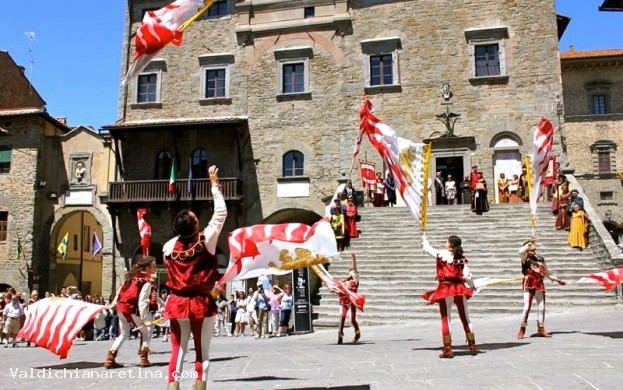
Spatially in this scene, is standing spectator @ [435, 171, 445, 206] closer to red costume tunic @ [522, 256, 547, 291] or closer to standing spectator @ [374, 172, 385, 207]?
standing spectator @ [374, 172, 385, 207]

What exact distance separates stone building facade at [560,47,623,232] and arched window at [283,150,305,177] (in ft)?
73.3

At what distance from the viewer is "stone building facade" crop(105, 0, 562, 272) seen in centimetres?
2691

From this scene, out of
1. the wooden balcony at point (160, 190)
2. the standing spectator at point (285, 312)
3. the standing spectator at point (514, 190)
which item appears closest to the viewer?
the standing spectator at point (285, 312)

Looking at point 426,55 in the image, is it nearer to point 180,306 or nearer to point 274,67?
point 274,67

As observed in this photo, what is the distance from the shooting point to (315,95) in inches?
1141

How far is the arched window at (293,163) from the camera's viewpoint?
2869 centimetres

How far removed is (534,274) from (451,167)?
17205 millimetres

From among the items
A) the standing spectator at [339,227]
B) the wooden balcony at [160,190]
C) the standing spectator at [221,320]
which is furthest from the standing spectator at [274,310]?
the wooden balcony at [160,190]

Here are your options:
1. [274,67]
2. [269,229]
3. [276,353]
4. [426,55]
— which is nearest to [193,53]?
[274,67]

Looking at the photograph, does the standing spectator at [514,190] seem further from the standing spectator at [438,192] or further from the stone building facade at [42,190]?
the stone building facade at [42,190]

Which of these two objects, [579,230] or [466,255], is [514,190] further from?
[466,255]

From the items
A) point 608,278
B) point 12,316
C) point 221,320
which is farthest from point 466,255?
point 12,316

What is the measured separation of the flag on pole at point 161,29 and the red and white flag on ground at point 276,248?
3530 millimetres

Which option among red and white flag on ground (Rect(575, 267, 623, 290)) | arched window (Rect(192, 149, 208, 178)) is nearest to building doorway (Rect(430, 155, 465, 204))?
arched window (Rect(192, 149, 208, 178))
